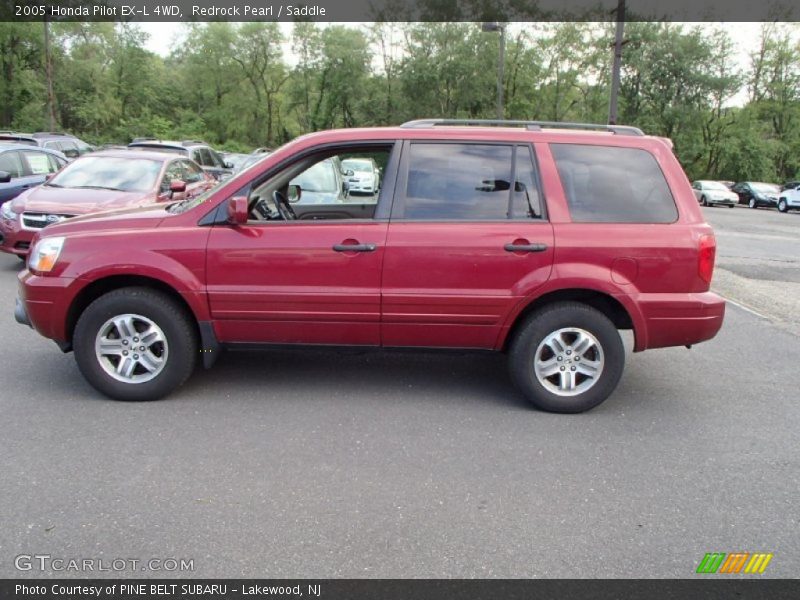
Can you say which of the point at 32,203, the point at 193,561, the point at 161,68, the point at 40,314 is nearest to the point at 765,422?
the point at 193,561

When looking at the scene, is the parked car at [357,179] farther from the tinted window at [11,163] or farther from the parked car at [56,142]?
the parked car at [56,142]

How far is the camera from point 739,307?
8336 millimetres

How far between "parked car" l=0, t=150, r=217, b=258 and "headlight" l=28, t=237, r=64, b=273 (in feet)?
11.6

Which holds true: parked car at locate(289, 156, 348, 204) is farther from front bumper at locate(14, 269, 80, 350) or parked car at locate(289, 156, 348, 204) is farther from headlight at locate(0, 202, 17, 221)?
headlight at locate(0, 202, 17, 221)

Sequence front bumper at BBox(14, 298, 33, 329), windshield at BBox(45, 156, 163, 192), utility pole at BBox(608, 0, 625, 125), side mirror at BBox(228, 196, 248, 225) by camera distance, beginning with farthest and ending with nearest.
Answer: utility pole at BBox(608, 0, 625, 125), windshield at BBox(45, 156, 163, 192), front bumper at BBox(14, 298, 33, 329), side mirror at BBox(228, 196, 248, 225)

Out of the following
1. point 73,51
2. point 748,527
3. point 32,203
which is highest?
point 73,51

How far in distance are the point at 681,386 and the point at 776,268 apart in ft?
26.6

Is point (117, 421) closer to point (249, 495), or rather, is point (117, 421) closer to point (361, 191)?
point (249, 495)

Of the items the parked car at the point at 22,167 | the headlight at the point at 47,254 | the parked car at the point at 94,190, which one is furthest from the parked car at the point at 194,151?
the headlight at the point at 47,254

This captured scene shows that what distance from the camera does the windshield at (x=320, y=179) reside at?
6.22 m

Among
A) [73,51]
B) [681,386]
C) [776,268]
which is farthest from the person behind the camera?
[73,51]

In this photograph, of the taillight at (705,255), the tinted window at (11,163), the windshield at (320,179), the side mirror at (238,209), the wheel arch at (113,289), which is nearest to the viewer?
the side mirror at (238,209)

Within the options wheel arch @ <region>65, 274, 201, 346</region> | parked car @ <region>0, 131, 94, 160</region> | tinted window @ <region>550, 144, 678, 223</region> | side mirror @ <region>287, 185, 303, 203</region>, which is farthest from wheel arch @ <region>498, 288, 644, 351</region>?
parked car @ <region>0, 131, 94, 160</region>

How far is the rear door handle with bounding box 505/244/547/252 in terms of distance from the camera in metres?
4.43
